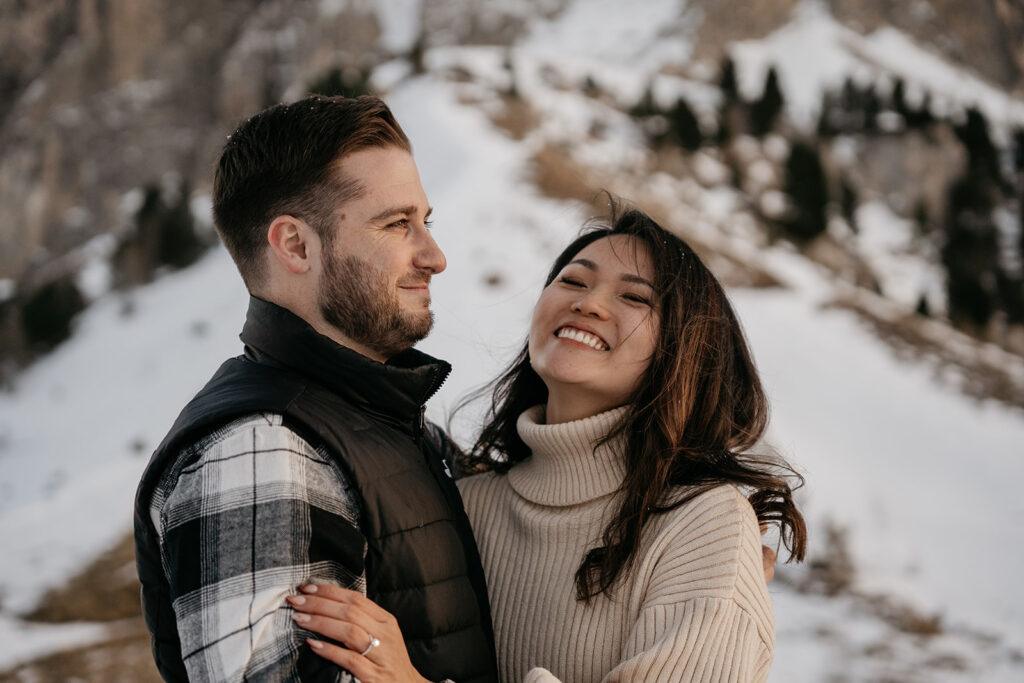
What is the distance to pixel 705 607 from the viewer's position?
1.97 metres

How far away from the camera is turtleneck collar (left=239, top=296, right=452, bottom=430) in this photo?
2039 millimetres

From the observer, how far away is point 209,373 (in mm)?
9914

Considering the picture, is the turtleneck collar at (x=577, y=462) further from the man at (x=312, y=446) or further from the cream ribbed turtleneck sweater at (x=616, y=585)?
the man at (x=312, y=446)

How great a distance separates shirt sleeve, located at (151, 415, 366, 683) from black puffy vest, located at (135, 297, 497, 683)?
0.07 meters

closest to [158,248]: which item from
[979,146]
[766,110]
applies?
[766,110]

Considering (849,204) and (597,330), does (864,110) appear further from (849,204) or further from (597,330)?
(597,330)

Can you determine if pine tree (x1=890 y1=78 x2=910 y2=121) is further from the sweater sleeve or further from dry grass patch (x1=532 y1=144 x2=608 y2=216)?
the sweater sleeve

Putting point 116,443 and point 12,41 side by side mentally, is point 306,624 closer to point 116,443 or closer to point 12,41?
point 116,443

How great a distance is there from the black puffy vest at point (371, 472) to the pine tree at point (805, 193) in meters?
22.9

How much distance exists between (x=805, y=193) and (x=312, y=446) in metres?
27.2

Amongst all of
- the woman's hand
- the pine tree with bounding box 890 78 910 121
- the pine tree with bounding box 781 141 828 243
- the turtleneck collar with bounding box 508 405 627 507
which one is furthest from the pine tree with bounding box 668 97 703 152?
the woman's hand

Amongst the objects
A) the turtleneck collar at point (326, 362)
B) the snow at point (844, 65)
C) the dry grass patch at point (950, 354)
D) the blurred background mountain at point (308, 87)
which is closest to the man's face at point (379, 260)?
the turtleneck collar at point (326, 362)

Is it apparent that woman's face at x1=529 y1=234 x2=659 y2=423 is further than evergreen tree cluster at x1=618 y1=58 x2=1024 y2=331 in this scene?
No

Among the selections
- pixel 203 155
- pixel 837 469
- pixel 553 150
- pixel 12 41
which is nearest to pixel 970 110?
pixel 553 150
